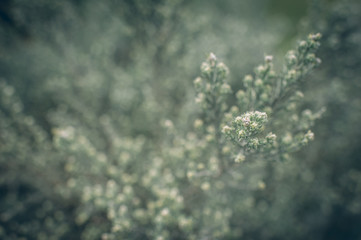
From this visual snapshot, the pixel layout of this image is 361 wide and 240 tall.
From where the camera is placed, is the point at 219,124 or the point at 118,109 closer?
the point at 219,124

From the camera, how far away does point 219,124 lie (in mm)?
2098

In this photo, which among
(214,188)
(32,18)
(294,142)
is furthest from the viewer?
(32,18)

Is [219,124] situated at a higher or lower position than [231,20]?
lower

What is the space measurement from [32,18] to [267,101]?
3462 millimetres

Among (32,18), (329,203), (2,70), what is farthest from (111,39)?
(329,203)

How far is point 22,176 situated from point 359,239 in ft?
14.8

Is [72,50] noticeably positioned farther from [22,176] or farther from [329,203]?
[329,203]

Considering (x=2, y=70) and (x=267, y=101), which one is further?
(x=2, y=70)

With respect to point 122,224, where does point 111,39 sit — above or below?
above

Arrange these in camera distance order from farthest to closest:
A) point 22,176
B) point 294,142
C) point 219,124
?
point 22,176 < point 219,124 < point 294,142

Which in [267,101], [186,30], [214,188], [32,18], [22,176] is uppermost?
[32,18]

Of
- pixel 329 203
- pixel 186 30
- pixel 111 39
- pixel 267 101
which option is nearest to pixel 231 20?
pixel 186 30

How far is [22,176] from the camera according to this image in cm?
299

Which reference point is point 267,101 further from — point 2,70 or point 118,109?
point 2,70
